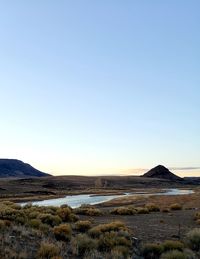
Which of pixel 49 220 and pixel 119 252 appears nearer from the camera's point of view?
pixel 119 252

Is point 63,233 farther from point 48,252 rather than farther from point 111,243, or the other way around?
point 48,252

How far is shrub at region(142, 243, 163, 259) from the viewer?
1967cm

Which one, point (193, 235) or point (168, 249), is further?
point (193, 235)

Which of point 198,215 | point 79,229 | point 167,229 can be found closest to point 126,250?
point 79,229

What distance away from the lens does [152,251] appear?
65.5 feet

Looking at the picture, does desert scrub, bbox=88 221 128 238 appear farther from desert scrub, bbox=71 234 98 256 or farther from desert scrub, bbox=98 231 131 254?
desert scrub, bbox=71 234 98 256

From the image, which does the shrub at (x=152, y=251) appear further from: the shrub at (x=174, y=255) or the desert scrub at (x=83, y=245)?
the desert scrub at (x=83, y=245)

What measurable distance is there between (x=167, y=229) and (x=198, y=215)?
8434 millimetres

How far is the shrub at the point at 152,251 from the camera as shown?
64.5 ft

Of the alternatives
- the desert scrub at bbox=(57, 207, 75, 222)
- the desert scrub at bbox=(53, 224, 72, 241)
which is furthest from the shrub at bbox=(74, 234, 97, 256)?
the desert scrub at bbox=(57, 207, 75, 222)

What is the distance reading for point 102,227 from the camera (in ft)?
82.1

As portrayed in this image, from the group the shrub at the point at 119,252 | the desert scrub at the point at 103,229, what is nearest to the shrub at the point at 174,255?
the shrub at the point at 119,252

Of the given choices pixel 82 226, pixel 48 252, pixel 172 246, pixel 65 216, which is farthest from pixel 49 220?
pixel 48 252

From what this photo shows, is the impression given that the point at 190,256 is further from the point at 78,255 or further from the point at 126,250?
the point at 78,255
